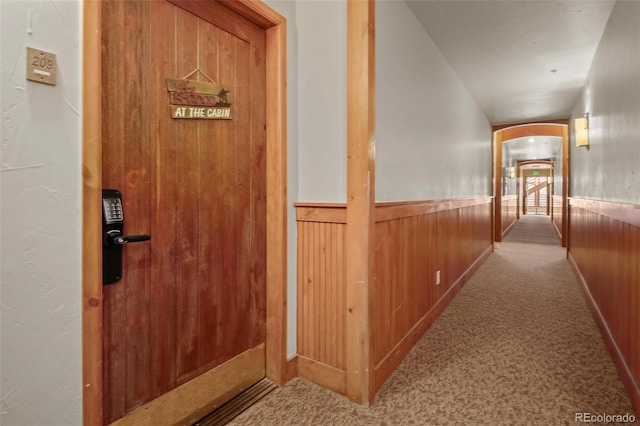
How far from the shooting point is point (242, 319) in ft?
5.69

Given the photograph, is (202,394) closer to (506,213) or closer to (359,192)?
(359,192)

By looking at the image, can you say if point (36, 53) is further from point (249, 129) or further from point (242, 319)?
point (242, 319)

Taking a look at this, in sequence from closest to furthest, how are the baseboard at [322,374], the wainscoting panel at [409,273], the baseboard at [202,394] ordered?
the baseboard at [202,394]
the baseboard at [322,374]
the wainscoting panel at [409,273]

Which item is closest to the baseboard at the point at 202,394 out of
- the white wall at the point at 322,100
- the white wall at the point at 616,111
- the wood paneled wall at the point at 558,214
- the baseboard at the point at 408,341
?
the baseboard at the point at 408,341

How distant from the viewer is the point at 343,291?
1771 mm

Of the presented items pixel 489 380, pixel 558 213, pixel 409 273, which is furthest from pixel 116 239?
pixel 558 213

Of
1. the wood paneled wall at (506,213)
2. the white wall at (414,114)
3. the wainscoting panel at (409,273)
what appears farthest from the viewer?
the wood paneled wall at (506,213)

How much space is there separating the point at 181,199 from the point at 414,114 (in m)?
1.81

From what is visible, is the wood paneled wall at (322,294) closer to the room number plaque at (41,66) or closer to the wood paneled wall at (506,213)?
the room number plaque at (41,66)

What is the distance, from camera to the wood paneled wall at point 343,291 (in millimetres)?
1781

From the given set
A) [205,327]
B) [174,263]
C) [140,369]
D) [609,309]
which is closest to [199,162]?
[174,263]

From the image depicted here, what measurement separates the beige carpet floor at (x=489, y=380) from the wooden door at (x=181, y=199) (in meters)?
0.39

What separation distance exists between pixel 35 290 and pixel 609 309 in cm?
315

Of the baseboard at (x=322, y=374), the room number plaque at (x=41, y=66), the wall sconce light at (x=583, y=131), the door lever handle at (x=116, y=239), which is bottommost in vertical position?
the baseboard at (x=322, y=374)
